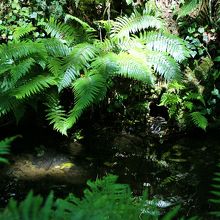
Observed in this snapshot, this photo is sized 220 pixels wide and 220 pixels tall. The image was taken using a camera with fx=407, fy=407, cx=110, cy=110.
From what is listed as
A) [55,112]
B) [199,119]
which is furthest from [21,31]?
[199,119]

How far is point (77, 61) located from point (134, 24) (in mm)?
Answer: 1135

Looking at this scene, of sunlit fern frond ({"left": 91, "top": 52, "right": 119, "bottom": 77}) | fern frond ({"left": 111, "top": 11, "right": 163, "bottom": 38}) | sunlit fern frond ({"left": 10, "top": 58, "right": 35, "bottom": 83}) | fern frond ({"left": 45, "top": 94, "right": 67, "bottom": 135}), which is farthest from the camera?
fern frond ({"left": 111, "top": 11, "right": 163, "bottom": 38})

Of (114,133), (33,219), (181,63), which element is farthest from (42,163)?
(33,219)

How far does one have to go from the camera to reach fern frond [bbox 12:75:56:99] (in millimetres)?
4945

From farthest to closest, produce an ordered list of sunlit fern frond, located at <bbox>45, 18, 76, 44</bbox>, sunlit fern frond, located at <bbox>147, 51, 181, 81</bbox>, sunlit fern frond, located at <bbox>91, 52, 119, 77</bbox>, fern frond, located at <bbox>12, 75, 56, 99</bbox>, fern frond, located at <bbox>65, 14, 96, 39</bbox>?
sunlit fern frond, located at <bbox>45, 18, 76, 44</bbox>
fern frond, located at <bbox>65, 14, 96, 39</bbox>
sunlit fern frond, located at <bbox>147, 51, 181, 81</bbox>
sunlit fern frond, located at <bbox>91, 52, 119, 77</bbox>
fern frond, located at <bbox>12, 75, 56, 99</bbox>

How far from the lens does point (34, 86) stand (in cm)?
505

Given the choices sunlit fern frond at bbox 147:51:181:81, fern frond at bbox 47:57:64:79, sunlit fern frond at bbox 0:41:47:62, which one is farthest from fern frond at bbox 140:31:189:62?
sunlit fern frond at bbox 0:41:47:62

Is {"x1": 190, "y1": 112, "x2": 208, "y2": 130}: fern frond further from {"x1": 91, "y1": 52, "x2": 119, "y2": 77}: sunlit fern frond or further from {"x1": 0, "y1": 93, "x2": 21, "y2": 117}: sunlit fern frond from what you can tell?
{"x1": 0, "y1": 93, "x2": 21, "y2": 117}: sunlit fern frond

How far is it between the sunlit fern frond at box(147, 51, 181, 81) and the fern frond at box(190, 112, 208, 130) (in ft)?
1.76

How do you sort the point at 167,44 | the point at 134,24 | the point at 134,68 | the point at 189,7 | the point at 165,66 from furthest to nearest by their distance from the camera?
the point at 134,24, the point at 167,44, the point at 189,7, the point at 165,66, the point at 134,68

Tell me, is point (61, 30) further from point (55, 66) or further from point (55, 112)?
point (55, 112)

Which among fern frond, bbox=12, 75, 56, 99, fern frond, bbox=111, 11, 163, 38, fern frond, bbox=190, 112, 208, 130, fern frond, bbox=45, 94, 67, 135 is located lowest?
fern frond, bbox=190, 112, 208, 130

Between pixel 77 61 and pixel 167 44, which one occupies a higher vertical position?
pixel 167 44

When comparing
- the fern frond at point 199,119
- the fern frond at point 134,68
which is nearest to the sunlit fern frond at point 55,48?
the fern frond at point 134,68
